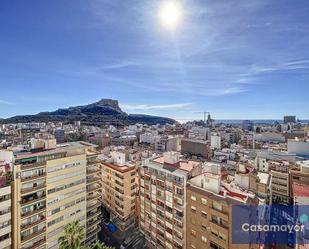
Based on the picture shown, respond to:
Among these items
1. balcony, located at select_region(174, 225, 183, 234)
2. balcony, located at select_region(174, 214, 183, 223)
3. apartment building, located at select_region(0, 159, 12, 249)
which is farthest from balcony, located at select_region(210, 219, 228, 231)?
apartment building, located at select_region(0, 159, 12, 249)

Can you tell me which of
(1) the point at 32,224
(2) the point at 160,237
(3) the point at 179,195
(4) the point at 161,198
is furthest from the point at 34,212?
(3) the point at 179,195

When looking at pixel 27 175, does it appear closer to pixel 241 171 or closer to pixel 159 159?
pixel 159 159

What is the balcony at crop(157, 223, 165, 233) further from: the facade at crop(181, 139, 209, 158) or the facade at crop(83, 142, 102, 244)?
the facade at crop(181, 139, 209, 158)

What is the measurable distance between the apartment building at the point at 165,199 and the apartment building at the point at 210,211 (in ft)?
4.76

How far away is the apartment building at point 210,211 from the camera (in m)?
28.6

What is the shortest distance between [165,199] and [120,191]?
15.6 metres

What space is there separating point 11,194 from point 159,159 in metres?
23.3

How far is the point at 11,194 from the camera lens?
1172 inches

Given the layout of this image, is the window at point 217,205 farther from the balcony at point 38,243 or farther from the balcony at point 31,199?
the balcony at point 38,243

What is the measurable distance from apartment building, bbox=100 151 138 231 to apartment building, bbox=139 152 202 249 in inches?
281

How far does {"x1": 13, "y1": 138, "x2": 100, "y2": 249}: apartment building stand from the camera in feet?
99.6

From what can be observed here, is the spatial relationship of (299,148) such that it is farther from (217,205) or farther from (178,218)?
(217,205)

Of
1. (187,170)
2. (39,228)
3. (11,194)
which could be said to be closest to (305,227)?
(187,170)

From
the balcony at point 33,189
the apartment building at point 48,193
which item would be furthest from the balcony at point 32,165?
the balcony at point 33,189
